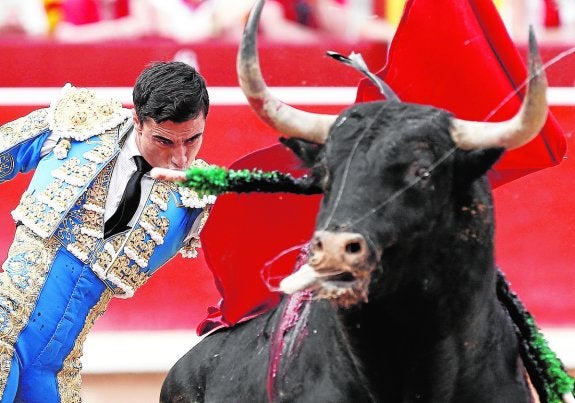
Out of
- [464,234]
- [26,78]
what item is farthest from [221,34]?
[464,234]

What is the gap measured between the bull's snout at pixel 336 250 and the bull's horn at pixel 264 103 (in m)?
0.43

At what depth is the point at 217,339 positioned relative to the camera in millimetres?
3846

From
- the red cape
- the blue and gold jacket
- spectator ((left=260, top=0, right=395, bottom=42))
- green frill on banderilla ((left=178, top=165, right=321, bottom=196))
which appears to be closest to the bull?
green frill on banderilla ((left=178, top=165, right=321, bottom=196))

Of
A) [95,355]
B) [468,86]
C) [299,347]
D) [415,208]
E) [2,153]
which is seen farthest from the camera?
[95,355]

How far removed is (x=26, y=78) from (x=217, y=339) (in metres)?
2.70

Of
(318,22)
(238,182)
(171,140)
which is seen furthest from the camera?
(318,22)

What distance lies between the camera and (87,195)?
146 inches

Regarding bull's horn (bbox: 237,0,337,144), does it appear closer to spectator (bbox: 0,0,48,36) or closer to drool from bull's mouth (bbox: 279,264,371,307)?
drool from bull's mouth (bbox: 279,264,371,307)

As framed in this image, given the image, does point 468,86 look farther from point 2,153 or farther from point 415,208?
point 2,153

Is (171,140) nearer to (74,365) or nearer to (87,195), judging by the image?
(87,195)

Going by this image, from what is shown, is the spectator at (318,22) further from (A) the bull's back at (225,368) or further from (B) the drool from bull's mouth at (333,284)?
(B) the drool from bull's mouth at (333,284)

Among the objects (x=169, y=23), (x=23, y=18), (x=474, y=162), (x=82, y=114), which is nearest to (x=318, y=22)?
(x=169, y=23)

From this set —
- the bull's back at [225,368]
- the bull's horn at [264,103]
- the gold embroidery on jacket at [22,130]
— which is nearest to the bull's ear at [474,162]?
the bull's horn at [264,103]

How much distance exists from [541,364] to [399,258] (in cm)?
61
